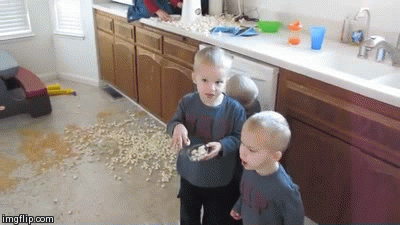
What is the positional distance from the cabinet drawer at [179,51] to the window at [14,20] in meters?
2.14

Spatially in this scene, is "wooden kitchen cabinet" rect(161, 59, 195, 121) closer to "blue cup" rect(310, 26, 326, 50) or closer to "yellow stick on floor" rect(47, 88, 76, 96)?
"blue cup" rect(310, 26, 326, 50)

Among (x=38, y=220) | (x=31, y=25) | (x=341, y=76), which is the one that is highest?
(x=341, y=76)

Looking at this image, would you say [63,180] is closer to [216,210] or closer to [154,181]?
[154,181]

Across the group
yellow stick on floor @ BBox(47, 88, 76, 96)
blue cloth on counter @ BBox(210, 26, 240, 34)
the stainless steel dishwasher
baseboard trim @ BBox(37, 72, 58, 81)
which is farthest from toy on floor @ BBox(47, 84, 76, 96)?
the stainless steel dishwasher

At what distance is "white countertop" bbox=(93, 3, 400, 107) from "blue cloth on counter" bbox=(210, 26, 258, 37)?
5 centimetres

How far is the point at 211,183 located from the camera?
1497 millimetres

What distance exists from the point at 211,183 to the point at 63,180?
1.27 meters

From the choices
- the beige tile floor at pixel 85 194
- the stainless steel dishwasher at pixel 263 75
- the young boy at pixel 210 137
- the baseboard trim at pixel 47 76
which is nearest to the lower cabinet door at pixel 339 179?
the stainless steel dishwasher at pixel 263 75

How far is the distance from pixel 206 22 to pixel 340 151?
1426mm

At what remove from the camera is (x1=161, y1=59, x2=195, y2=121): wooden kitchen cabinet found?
2.51 m

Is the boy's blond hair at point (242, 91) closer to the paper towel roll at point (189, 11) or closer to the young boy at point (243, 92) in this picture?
the young boy at point (243, 92)

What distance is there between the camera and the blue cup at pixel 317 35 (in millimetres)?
1914

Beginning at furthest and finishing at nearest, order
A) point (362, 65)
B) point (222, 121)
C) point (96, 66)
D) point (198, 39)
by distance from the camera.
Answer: point (96, 66) → point (198, 39) → point (362, 65) → point (222, 121)

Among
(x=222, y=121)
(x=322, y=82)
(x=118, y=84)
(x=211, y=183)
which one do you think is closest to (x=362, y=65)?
(x=322, y=82)
